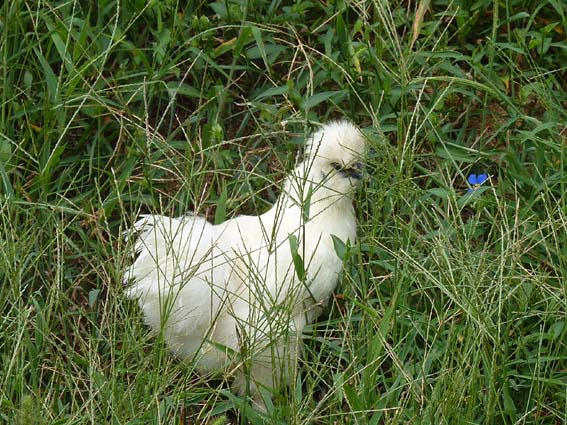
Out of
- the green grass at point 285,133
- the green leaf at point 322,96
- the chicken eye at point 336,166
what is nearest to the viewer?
the green grass at point 285,133

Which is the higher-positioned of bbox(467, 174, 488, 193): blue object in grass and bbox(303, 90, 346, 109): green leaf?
bbox(303, 90, 346, 109): green leaf

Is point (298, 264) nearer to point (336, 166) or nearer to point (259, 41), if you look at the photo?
point (336, 166)

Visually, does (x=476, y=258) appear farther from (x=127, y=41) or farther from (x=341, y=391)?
(x=127, y=41)

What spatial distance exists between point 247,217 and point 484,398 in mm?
1145

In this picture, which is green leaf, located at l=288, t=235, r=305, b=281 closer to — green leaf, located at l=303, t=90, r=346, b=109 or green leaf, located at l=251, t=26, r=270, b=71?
green leaf, located at l=303, t=90, r=346, b=109

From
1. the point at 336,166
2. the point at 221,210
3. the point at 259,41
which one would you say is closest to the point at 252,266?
the point at 221,210

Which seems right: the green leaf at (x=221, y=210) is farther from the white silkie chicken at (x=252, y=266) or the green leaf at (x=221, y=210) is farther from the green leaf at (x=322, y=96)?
the green leaf at (x=322, y=96)

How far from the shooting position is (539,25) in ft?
15.5

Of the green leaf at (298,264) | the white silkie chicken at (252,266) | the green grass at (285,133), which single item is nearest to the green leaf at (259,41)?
the green grass at (285,133)

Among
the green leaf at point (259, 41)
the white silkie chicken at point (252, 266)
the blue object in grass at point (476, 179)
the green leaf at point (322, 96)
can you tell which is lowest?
the blue object in grass at point (476, 179)

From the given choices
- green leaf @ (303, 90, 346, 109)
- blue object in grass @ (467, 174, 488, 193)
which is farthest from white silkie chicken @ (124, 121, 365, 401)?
blue object in grass @ (467, 174, 488, 193)

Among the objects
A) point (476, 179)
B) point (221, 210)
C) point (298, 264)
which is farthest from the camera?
point (476, 179)

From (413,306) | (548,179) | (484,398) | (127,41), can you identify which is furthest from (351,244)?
(127,41)

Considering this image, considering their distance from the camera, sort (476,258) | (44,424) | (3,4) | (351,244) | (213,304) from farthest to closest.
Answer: (3,4) < (351,244) < (213,304) < (476,258) < (44,424)
